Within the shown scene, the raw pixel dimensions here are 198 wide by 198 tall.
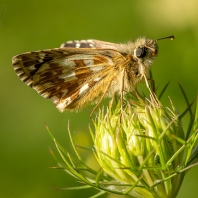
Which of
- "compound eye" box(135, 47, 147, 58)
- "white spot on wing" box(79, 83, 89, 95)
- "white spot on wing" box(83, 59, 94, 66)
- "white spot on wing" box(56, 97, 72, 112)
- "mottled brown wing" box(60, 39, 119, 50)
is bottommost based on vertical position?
"white spot on wing" box(56, 97, 72, 112)

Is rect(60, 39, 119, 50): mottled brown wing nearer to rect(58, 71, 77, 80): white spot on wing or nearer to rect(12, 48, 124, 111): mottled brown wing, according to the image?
rect(12, 48, 124, 111): mottled brown wing

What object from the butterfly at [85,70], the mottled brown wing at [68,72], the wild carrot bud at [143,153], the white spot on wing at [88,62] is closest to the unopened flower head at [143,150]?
the wild carrot bud at [143,153]

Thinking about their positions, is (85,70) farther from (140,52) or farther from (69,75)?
(140,52)

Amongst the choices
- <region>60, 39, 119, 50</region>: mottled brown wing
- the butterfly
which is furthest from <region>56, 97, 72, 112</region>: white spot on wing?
<region>60, 39, 119, 50</region>: mottled brown wing

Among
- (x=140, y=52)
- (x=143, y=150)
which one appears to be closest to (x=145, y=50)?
(x=140, y=52)

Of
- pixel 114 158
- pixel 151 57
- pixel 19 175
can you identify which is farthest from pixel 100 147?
pixel 19 175

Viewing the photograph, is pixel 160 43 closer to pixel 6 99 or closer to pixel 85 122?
pixel 85 122

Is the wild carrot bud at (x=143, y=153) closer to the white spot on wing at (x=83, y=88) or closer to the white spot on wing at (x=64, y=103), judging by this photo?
the white spot on wing at (x=83, y=88)
